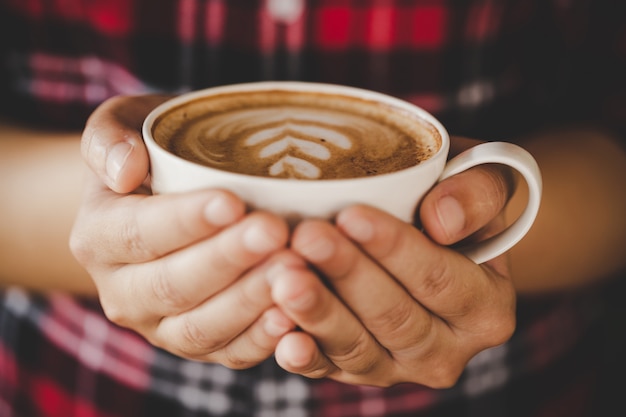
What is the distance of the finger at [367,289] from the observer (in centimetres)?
45

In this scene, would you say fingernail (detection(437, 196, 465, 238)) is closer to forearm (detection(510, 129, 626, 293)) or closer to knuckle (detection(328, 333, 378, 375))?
knuckle (detection(328, 333, 378, 375))

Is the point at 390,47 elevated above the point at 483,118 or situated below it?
above

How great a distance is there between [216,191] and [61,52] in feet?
2.05

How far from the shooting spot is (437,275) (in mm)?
534

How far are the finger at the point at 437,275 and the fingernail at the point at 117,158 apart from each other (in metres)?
0.21

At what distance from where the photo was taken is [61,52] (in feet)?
3.02

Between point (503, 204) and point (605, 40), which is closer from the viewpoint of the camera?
point (503, 204)

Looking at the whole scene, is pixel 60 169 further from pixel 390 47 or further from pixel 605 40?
pixel 605 40

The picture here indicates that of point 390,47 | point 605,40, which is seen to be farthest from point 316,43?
point 605,40

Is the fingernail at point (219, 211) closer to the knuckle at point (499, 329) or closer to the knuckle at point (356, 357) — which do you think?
the knuckle at point (356, 357)

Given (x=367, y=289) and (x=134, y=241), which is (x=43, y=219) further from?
(x=367, y=289)

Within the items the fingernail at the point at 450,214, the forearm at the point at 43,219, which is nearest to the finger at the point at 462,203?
the fingernail at the point at 450,214

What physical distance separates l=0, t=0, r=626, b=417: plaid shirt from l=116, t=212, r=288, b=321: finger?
34 centimetres

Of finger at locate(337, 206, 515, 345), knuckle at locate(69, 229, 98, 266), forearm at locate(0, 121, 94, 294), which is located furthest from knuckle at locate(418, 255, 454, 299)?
forearm at locate(0, 121, 94, 294)
